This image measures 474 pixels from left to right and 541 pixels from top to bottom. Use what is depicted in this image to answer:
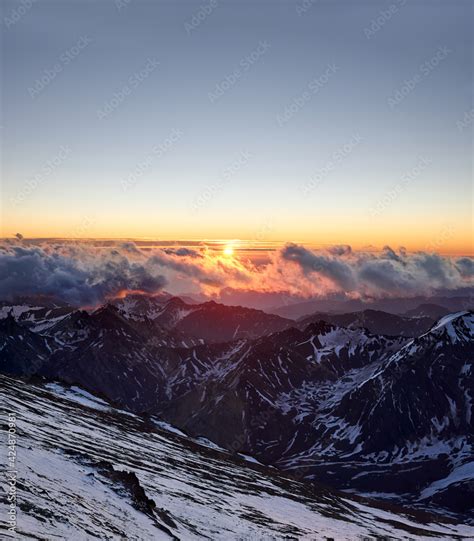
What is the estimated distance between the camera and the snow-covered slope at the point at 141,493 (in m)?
42.1

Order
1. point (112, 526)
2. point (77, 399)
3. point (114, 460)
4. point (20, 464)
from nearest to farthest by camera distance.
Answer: point (112, 526) < point (20, 464) < point (114, 460) < point (77, 399)

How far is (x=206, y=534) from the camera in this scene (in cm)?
5459

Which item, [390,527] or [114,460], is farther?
[390,527]

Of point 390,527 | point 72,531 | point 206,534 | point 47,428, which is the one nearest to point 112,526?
point 72,531

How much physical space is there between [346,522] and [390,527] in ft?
52.7

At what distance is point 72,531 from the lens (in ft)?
121

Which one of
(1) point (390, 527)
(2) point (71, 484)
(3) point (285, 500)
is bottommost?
(1) point (390, 527)

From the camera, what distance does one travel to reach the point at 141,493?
5469 cm

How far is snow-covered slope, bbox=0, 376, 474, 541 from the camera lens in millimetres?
42094

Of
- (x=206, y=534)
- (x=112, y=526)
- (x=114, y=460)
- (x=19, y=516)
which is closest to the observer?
(x=19, y=516)

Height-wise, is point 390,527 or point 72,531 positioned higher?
point 72,531

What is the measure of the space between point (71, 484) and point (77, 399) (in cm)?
10020

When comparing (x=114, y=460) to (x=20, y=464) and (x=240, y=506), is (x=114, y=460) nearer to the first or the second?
(x=240, y=506)

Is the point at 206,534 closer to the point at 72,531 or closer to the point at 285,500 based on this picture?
the point at 72,531
